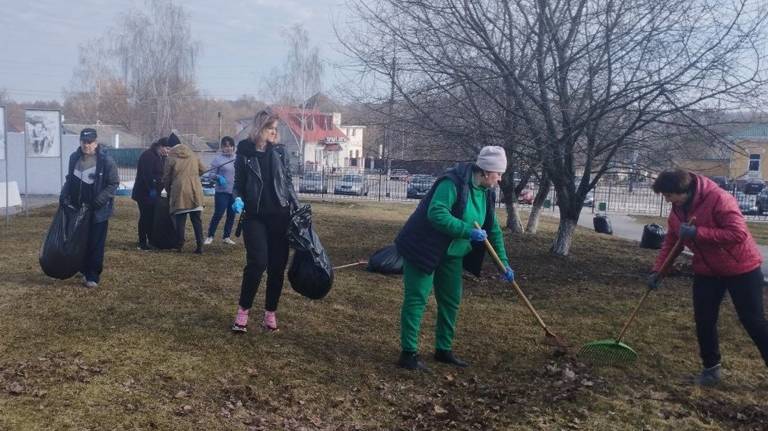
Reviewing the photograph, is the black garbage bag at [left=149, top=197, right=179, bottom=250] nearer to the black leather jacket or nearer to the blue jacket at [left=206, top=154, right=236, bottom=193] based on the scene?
the blue jacket at [left=206, top=154, right=236, bottom=193]

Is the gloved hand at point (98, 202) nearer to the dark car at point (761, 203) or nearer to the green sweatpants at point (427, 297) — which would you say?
the green sweatpants at point (427, 297)

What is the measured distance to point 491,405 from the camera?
4.34 meters

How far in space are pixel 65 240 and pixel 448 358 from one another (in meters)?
3.82

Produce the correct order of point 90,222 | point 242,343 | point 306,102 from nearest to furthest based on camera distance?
point 242,343, point 90,222, point 306,102

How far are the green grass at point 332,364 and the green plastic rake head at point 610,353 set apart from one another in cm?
11

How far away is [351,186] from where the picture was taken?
3072 centimetres

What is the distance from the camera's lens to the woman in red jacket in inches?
176

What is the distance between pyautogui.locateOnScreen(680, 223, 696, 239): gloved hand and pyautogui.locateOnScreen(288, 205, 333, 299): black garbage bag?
2.64 m

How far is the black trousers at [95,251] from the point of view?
6.70 metres

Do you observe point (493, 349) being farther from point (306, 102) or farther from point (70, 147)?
point (306, 102)

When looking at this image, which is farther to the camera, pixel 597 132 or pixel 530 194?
pixel 530 194

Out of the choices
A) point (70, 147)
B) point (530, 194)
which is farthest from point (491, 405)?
point (530, 194)

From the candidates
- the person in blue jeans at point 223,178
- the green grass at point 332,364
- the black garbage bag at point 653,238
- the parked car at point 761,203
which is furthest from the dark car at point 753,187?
the person in blue jeans at point 223,178

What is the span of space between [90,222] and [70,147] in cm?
1689
